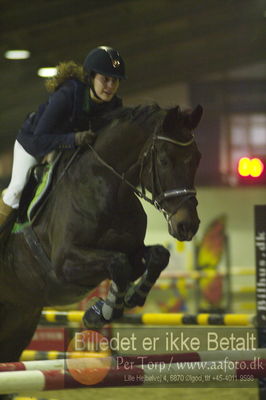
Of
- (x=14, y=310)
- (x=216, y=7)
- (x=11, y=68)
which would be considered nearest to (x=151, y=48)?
(x=216, y=7)

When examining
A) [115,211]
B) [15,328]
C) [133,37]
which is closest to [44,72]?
[133,37]

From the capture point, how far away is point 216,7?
1073 centimetres

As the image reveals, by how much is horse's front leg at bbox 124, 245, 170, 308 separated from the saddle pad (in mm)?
723

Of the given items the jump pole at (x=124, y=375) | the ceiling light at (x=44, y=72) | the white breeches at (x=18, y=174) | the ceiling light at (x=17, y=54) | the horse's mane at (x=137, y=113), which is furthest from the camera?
the ceiling light at (x=44, y=72)

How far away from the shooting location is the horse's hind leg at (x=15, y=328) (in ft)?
15.1

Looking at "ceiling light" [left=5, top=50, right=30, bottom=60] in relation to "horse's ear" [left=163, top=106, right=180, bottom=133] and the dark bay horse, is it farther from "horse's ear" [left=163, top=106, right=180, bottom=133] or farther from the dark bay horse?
"horse's ear" [left=163, top=106, right=180, bottom=133]

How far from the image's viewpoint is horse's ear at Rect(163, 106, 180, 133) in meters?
3.49

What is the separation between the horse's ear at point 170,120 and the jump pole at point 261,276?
116cm

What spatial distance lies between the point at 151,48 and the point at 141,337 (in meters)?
8.18

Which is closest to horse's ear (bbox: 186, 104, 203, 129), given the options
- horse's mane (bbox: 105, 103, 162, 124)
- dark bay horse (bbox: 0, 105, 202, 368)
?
dark bay horse (bbox: 0, 105, 202, 368)

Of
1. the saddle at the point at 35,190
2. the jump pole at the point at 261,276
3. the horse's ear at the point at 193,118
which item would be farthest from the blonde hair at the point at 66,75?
the jump pole at the point at 261,276

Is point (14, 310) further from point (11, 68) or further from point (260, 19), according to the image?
point (260, 19)

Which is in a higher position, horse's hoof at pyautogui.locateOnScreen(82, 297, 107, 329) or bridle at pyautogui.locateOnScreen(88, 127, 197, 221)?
bridle at pyautogui.locateOnScreen(88, 127, 197, 221)

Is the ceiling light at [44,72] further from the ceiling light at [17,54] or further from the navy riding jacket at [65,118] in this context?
the navy riding jacket at [65,118]
